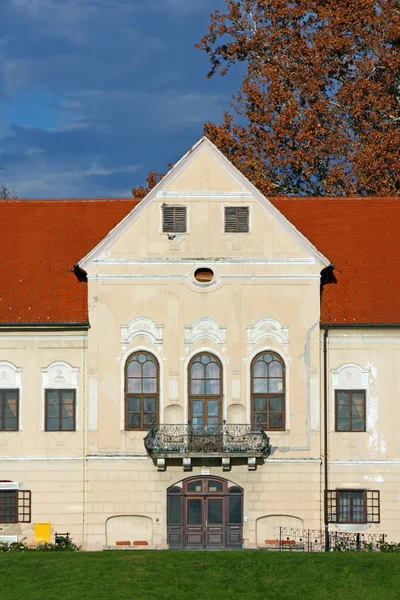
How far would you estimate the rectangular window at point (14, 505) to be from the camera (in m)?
51.4

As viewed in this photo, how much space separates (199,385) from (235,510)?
15.5ft

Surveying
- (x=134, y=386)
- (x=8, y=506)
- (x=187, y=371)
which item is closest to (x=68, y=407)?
(x=134, y=386)

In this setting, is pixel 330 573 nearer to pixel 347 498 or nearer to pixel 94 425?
pixel 347 498

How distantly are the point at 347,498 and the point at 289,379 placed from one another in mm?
4819

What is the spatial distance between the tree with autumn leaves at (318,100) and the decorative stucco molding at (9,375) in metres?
20.7

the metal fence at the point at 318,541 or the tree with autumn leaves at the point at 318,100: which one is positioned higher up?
the tree with autumn leaves at the point at 318,100

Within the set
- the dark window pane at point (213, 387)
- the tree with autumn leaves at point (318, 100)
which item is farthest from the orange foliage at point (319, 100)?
the dark window pane at point (213, 387)

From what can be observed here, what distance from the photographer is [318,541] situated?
50.8 meters

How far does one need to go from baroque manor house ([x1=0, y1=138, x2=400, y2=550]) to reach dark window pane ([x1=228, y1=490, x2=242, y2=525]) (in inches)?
3.2

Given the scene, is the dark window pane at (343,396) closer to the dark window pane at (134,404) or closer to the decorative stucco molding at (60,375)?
the dark window pane at (134,404)

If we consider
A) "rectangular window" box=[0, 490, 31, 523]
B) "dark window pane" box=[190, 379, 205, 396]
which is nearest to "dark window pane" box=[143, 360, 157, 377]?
"dark window pane" box=[190, 379, 205, 396]

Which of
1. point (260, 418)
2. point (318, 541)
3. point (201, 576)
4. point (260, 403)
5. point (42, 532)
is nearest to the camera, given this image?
point (201, 576)

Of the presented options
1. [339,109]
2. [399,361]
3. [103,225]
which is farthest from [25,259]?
[339,109]

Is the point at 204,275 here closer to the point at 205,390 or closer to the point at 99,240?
the point at 205,390
